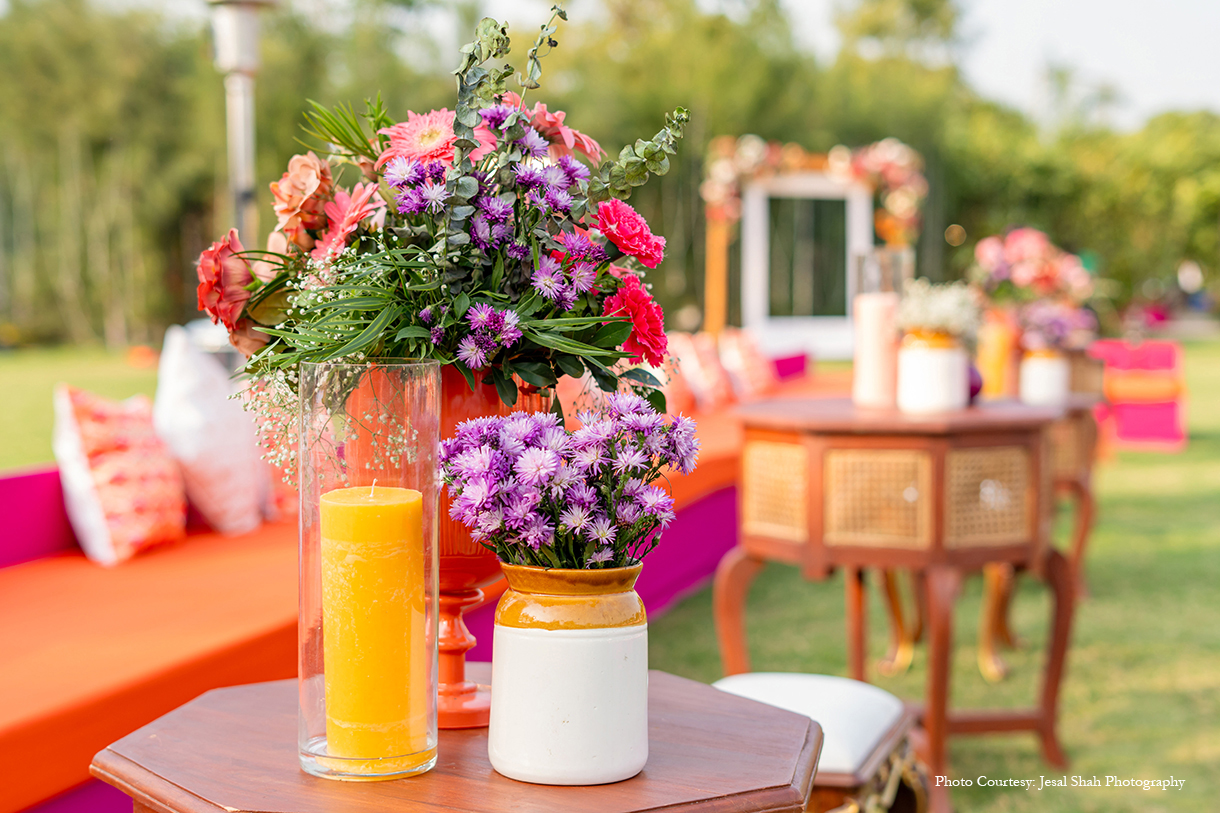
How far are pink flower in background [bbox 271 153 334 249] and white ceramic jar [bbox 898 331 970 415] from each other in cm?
170

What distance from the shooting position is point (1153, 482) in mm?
6805

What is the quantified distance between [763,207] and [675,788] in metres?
13.1

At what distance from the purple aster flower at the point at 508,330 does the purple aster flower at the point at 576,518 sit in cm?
19

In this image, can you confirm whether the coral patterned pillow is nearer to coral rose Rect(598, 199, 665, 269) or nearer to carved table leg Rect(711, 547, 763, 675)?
carved table leg Rect(711, 547, 763, 675)

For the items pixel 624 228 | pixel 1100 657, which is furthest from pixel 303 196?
pixel 1100 657

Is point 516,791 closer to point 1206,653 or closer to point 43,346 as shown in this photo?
point 1206,653

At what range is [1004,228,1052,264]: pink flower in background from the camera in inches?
→ 161

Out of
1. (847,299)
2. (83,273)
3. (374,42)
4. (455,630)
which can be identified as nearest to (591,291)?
(455,630)

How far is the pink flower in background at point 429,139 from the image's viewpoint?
92cm

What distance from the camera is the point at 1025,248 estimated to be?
4117 millimetres

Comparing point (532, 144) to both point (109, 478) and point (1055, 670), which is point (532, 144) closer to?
point (109, 478)

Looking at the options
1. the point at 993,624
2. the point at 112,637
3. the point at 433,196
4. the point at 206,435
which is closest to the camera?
the point at 433,196

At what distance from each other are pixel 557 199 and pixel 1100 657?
3.13m

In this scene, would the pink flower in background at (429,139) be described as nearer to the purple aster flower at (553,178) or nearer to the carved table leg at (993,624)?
the purple aster flower at (553,178)
